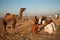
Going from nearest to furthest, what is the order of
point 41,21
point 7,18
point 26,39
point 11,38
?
point 26,39, point 11,38, point 7,18, point 41,21

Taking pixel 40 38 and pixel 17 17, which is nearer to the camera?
pixel 40 38

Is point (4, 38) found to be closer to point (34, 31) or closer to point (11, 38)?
point (11, 38)

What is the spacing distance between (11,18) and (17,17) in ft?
0.66

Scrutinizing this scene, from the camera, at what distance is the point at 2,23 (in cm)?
500

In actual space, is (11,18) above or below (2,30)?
above

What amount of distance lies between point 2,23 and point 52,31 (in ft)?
5.00

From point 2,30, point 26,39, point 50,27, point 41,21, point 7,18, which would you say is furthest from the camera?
point 41,21

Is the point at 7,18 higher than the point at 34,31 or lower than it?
higher

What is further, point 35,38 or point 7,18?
point 7,18

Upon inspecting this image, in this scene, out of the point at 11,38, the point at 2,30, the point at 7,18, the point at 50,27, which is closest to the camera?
the point at 11,38

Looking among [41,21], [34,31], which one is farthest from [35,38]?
[41,21]

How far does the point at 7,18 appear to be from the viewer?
4.78 meters

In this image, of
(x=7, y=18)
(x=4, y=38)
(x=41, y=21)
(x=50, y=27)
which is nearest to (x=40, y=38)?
(x=50, y=27)

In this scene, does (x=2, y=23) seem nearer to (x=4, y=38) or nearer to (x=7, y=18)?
(x=7, y=18)
